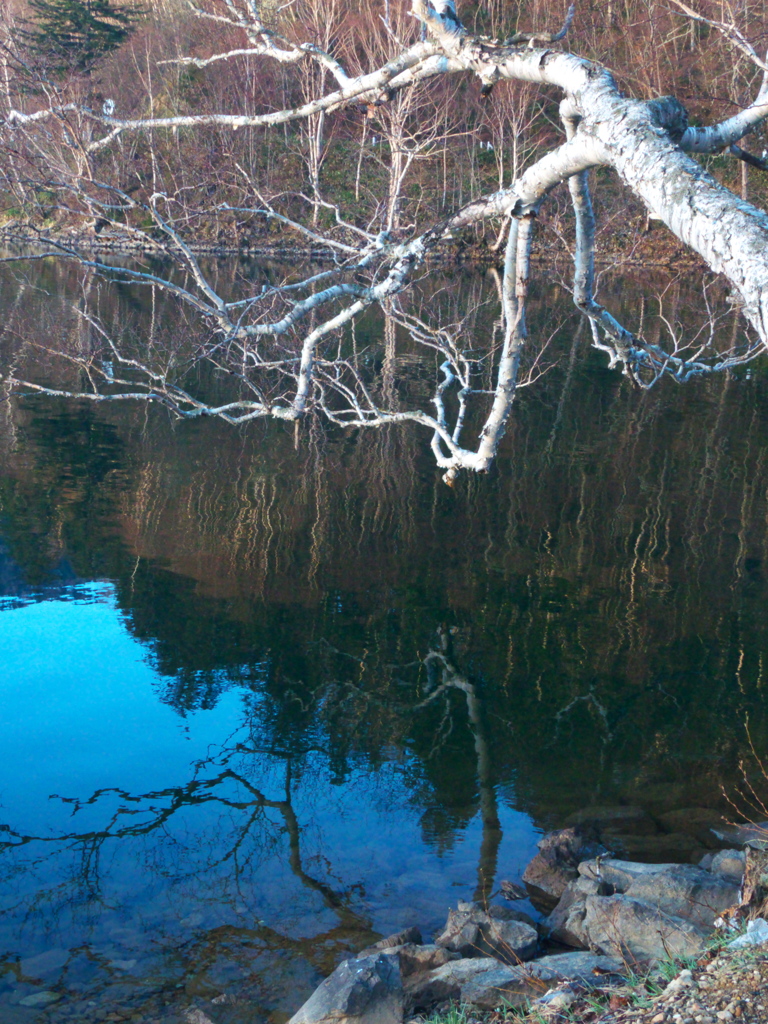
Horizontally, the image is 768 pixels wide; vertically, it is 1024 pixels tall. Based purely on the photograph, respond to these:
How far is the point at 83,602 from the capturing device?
894 cm

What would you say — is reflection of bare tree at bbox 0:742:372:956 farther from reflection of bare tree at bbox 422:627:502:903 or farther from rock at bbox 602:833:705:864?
rock at bbox 602:833:705:864

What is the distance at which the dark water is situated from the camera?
5.14 metres

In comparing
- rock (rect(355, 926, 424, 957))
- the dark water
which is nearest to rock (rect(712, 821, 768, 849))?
the dark water

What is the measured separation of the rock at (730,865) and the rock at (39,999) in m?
3.60

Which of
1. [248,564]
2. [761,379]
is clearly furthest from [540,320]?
[248,564]

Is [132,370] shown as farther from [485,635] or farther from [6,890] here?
[6,890]

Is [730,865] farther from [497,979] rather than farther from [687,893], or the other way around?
[497,979]

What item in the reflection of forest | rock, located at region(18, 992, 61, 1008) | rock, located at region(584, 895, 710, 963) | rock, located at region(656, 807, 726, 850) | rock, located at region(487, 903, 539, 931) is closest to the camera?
rock, located at region(584, 895, 710, 963)

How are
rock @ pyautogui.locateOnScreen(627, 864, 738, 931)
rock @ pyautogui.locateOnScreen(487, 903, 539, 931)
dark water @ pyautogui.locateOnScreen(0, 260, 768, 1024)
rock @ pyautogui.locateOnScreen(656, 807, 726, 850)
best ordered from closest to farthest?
1. rock @ pyautogui.locateOnScreen(627, 864, 738, 931)
2. rock @ pyautogui.locateOnScreen(487, 903, 539, 931)
3. dark water @ pyautogui.locateOnScreen(0, 260, 768, 1024)
4. rock @ pyautogui.locateOnScreen(656, 807, 726, 850)

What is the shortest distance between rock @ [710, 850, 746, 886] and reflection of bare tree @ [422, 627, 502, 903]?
132cm

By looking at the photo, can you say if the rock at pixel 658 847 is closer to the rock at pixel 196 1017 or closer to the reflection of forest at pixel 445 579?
the reflection of forest at pixel 445 579

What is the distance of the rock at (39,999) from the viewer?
14.4 feet

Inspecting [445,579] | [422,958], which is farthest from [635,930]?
[445,579]

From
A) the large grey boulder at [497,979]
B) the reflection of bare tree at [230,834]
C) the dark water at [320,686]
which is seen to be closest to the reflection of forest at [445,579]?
the dark water at [320,686]
